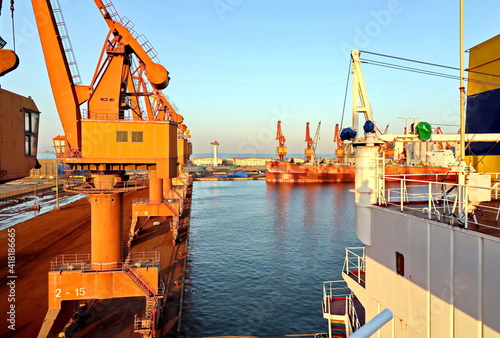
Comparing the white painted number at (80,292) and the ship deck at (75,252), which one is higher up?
the white painted number at (80,292)

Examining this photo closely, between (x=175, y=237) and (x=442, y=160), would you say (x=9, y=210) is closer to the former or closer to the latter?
(x=175, y=237)

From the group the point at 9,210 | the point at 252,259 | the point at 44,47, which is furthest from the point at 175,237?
the point at 9,210

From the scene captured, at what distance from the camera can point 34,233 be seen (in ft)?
127

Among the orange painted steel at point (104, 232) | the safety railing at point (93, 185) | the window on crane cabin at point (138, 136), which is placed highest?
the window on crane cabin at point (138, 136)

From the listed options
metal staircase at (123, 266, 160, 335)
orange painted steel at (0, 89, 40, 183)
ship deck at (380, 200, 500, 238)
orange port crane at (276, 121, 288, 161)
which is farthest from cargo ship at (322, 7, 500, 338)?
orange port crane at (276, 121, 288, 161)

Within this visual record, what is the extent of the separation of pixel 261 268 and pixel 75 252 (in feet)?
59.3

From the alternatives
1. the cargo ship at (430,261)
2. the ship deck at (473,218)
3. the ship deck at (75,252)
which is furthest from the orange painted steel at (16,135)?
the ship deck at (75,252)

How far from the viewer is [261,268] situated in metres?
33.1

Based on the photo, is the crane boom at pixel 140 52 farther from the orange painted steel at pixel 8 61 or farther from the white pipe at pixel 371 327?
the white pipe at pixel 371 327

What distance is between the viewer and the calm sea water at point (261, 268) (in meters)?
22.7

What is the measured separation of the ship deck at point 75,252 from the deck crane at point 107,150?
4.97ft

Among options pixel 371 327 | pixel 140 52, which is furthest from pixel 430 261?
pixel 140 52

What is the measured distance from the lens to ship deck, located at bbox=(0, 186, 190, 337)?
17.5m

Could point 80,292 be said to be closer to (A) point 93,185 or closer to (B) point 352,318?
(A) point 93,185
